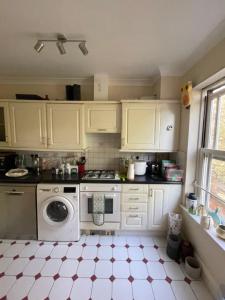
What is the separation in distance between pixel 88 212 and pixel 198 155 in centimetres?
173

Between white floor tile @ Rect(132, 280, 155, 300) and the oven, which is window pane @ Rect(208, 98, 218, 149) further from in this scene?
white floor tile @ Rect(132, 280, 155, 300)

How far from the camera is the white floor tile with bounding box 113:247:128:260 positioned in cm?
204

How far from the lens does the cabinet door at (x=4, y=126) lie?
2510 mm

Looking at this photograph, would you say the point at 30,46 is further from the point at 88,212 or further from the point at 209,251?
the point at 209,251

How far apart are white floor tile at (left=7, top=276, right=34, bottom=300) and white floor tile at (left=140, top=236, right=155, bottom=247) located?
144cm

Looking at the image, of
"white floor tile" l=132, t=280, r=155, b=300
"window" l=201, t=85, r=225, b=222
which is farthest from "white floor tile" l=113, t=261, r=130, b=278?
"window" l=201, t=85, r=225, b=222

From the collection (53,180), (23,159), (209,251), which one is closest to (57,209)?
(53,180)

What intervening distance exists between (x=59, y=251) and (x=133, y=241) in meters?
1.02

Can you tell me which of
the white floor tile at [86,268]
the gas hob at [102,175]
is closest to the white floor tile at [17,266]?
the white floor tile at [86,268]

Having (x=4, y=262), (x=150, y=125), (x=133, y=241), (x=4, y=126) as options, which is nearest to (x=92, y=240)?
(x=133, y=241)

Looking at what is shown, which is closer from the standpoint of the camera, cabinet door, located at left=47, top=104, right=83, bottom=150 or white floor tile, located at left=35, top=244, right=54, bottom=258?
white floor tile, located at left=35, top=244, right=54, bottom=258

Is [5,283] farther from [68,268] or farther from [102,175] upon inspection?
[102,175]

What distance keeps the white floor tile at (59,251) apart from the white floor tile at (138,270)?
878mm

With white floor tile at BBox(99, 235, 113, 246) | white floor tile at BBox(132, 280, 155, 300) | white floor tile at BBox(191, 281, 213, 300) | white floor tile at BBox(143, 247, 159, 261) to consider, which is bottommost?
white floor tile at BBox(191, 281, 213, 300)
